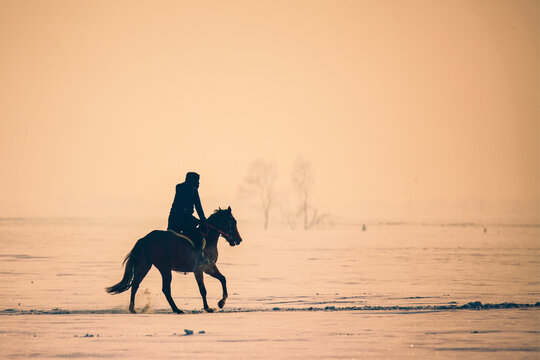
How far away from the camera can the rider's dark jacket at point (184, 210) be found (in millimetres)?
14352

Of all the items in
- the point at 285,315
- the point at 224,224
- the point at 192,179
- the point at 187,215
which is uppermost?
the point at 192,179

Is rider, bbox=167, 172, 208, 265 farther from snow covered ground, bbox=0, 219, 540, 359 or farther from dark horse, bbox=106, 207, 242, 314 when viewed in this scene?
snow covered ground, bbox=0, 219, 540, 359

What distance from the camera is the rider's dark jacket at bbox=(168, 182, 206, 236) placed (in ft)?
47.1

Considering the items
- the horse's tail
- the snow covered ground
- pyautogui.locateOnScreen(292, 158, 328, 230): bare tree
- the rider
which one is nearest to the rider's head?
the rider

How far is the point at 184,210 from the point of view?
567 inches

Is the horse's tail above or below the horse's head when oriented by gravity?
below

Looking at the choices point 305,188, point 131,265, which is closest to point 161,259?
point 131,265

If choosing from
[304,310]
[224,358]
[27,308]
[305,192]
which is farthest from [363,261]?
[305,192]

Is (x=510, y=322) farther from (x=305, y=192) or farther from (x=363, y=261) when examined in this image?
(x=305, y=192)

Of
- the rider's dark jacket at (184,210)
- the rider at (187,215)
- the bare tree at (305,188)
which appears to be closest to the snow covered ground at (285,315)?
the rider at (187,215)

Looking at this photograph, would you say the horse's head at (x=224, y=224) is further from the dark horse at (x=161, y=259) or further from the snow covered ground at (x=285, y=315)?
the snow covered ground at (x=285, y=315)

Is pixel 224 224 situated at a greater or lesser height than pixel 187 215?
lesser

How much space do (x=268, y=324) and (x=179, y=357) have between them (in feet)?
10.4

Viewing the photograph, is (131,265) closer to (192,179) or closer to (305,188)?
(192,179)
